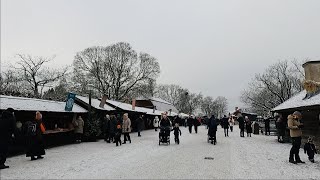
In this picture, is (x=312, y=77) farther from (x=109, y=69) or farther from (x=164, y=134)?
(x=109, y=69)

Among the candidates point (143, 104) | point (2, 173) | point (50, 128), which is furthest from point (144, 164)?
point (143, 104)

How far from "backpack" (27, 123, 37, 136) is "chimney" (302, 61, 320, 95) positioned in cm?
1367

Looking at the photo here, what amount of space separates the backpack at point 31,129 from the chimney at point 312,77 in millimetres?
13670

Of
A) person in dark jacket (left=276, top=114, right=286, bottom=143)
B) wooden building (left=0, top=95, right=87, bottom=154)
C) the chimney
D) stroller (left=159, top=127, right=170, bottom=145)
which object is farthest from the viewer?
person in dark jacket (left=276, top=114, right=286, bottom=143)

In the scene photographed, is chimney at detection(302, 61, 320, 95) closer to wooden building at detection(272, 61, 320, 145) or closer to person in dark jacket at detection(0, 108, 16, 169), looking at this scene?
wooden building at detection(272, 61, 320, 145)

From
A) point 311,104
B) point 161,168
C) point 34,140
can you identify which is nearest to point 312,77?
point 311,104

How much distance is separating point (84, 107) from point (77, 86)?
28.0m

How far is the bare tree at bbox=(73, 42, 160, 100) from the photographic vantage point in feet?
160

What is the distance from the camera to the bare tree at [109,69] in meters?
48.8

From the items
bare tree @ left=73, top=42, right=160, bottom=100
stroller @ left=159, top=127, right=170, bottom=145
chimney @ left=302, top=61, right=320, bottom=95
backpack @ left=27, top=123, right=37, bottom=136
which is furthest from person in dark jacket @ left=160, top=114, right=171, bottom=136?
bare tree @ left=73, top=42, right=160, bottom=100

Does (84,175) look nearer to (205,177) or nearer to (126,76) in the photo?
(205,177)

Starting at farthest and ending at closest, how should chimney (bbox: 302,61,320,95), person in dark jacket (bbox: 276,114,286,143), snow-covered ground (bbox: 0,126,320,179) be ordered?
person in dark jacket (bbox: 276,114,286,143) → chimney (bbox: 302,61,320,95) → snow-covered ground (bbox: 0,126,320,179)

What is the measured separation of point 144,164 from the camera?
10156mm

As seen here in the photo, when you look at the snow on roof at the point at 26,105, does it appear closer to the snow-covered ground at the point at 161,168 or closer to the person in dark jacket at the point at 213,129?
the snow-covered ground at the point at 161,168
